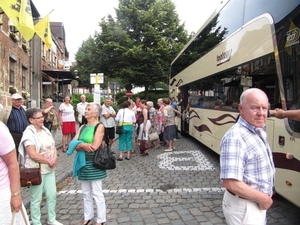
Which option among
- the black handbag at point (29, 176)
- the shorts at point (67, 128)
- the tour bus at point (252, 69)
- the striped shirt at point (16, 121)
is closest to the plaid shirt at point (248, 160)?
the tour bus at point (252, 69)

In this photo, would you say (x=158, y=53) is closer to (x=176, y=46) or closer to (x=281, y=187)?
(x=176, y=46)

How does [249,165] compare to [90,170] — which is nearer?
[249,165]

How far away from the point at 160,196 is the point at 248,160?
333cm

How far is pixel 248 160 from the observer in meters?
1.93

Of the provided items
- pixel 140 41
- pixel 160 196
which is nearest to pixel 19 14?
pixel 160 196

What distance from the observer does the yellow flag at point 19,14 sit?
6559 millimetres

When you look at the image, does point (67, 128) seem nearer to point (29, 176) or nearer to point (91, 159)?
point (91, 159)

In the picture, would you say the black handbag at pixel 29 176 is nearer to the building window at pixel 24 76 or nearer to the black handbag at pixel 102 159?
the black handbag at pixel 102 159

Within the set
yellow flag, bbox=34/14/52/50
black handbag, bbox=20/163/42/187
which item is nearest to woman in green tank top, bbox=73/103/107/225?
black handbag, bbox=20/163/42/187

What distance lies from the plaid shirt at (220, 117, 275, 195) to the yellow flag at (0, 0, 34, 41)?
21.5 ft

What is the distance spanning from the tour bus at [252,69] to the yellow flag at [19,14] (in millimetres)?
4950

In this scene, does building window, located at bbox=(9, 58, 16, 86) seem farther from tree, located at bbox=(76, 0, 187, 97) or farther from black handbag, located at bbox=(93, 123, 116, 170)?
black handbag, located at bbox=(93, 123, 116, 170)

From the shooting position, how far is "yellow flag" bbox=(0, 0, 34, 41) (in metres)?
6.56

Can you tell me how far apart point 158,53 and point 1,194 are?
86.5 feet
